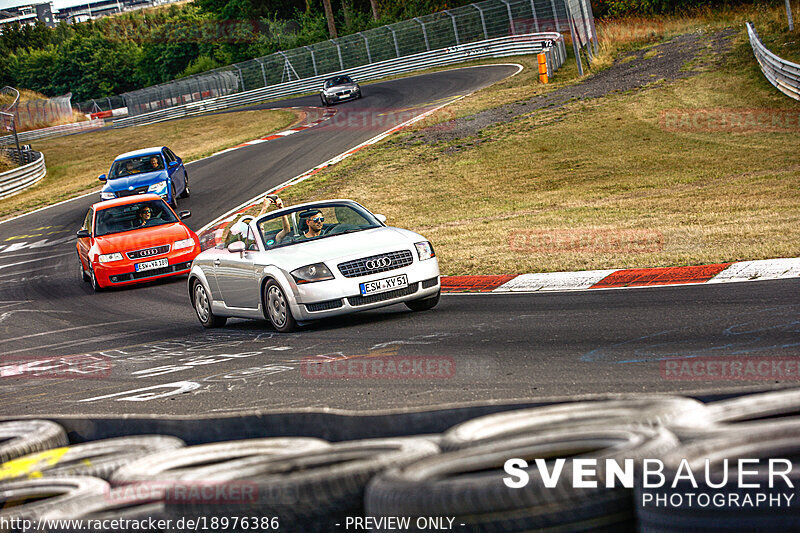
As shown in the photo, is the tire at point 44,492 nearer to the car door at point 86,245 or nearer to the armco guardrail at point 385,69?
the car door at point 86,245

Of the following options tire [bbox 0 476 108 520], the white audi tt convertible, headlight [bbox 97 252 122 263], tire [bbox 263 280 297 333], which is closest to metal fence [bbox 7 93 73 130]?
headlight [bbox 97 252 122 263]

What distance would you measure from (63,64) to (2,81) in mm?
13574

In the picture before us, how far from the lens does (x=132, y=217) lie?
58.0 ft

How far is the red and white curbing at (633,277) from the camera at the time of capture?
970cm

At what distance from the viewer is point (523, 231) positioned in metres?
16.0

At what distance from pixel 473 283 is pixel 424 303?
5.82 feet

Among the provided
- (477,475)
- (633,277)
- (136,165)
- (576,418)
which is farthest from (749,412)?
(136,165)

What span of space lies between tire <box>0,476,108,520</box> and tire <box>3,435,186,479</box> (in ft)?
0.43

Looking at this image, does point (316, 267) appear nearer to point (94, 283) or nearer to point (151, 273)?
point (151, 273)

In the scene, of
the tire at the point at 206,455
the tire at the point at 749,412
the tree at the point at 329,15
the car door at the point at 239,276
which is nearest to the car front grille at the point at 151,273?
the car door at the point at 239,276

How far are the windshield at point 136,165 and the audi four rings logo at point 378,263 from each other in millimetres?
15498

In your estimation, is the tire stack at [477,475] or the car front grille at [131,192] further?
the car front grille at [131,192]

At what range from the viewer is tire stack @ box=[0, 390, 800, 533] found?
292 cm

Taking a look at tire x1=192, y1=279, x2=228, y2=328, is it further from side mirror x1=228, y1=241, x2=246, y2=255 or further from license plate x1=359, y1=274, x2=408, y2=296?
license plate x1=359, y1=274, x2=408, y2=296
